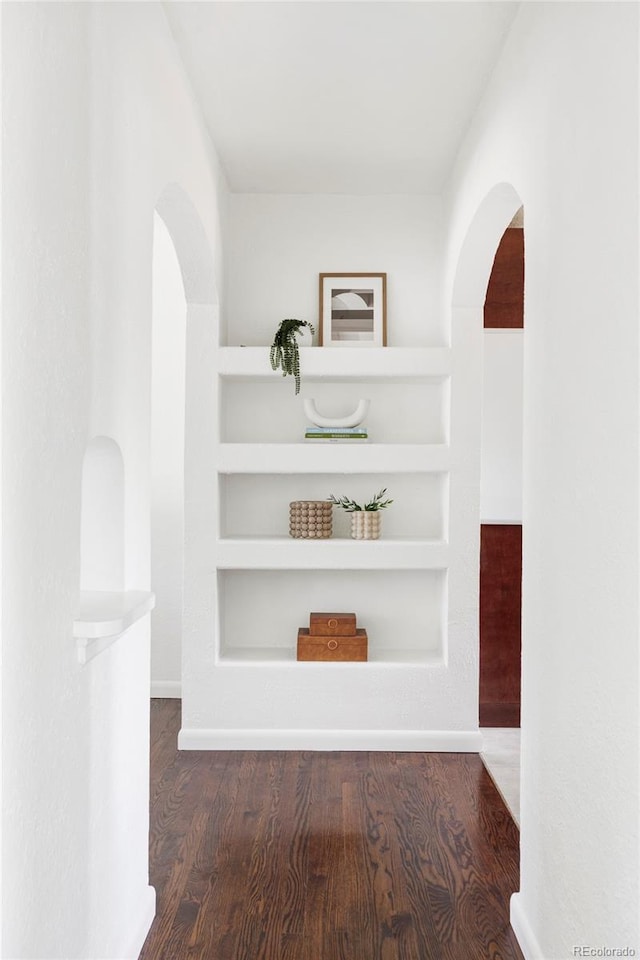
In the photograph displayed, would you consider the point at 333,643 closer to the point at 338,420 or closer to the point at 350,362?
the point at 338,420

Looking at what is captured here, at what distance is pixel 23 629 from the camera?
1384 millimetres

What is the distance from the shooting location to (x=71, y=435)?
1.66 m

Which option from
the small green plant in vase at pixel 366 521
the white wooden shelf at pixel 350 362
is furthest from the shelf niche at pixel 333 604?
the white wooden shelf at pixel 350 362

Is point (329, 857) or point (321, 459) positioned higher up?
point (321, 459)

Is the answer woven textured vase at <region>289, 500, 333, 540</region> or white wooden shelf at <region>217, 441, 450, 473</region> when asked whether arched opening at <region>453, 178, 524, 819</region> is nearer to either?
white wooden shelf at <region>217, 441, 450, 473</region>

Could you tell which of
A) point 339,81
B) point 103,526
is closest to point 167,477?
point 339,81

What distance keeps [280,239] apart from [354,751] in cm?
259

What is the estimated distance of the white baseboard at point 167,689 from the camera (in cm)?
473

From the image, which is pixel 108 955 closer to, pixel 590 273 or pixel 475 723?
pixel 590 273

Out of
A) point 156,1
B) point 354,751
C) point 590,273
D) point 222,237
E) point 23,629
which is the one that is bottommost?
point 354,751

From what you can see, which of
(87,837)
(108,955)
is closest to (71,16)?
(87,837)

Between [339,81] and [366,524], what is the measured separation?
6.44ft

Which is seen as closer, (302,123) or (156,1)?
(156,1)

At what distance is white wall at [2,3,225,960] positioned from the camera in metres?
1.36
